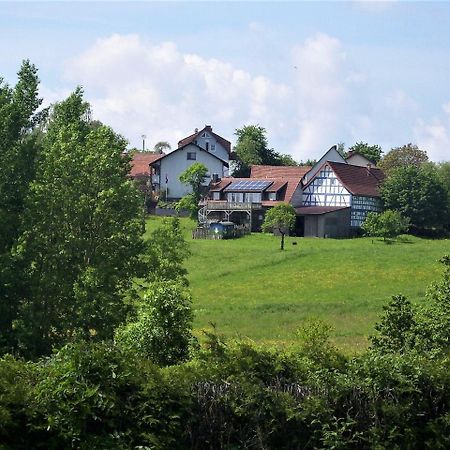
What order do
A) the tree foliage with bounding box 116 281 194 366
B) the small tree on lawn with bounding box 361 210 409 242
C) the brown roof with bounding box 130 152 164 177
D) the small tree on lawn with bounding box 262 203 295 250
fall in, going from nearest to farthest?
1. the tree foliage with bounding box 116 281 194 366
2. the small tree on lawn with bounding box 361 210 409 242
3. the small tree on lawn with bounding box 262 203 295 250
4. the brown roof with bounding box 130 152 164 177

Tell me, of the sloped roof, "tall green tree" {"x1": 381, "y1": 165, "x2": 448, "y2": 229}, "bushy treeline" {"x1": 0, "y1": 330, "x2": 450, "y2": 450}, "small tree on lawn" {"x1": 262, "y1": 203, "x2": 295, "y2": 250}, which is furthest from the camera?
the sloped roof

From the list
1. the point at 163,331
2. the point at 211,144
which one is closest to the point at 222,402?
the point at 163,331

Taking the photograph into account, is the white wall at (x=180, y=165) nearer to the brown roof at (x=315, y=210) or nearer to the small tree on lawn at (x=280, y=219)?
the brown roof at (x=315, y=210)

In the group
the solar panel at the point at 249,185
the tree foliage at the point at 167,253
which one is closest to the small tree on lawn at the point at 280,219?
the solar panel at the point at 249,185

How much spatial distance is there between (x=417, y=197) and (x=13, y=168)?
211ft

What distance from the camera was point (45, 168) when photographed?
2806 cm

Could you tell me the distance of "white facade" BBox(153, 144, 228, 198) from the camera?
101 metres

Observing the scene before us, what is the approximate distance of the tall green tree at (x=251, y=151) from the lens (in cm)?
11475

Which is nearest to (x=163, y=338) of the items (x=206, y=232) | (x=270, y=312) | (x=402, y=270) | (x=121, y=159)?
(x=121, y=159)

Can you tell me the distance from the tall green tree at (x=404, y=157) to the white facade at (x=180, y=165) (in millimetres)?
25971

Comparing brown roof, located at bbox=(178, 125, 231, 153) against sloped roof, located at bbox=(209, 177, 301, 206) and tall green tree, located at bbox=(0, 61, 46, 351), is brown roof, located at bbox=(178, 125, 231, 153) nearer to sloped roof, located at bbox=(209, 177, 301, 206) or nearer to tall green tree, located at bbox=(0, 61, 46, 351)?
sloped roof, located at bbox=(209, 177, 301, 206)

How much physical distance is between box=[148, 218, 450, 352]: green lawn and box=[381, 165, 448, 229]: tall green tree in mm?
12665

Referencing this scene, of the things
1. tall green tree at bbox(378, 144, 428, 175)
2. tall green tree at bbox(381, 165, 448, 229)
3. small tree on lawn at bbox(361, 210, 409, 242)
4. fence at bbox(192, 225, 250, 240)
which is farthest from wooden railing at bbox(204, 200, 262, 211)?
tall green tree at bbox(378, 144, 428, 175)

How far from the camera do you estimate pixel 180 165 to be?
10119cm
